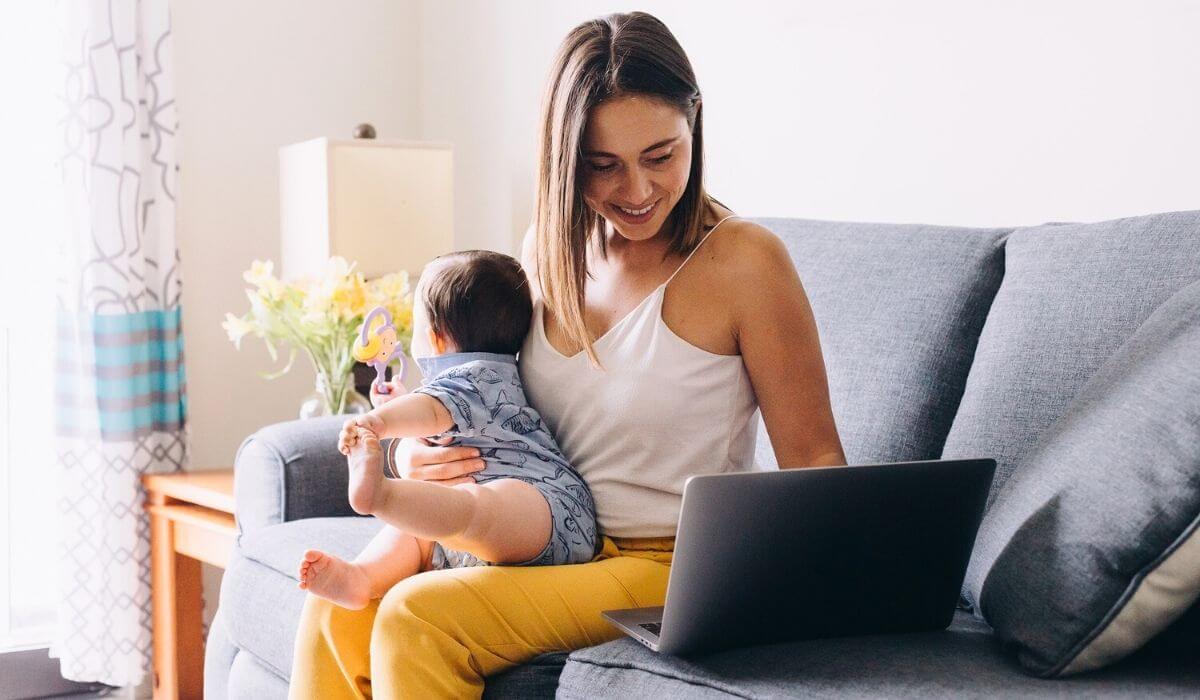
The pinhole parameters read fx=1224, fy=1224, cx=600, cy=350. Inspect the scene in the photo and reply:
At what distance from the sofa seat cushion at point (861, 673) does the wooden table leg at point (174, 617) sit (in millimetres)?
1656

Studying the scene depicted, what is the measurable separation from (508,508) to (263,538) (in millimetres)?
787

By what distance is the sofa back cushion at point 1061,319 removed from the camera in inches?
58.2

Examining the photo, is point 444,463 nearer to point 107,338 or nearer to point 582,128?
point 582,128

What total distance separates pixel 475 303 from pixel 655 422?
0.94 ft

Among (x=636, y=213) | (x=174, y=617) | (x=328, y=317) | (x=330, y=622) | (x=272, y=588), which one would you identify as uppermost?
(x=636, y=213)

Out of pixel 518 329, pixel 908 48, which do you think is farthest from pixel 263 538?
pixel 908 48

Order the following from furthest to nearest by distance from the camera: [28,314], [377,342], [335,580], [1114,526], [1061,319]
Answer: [28,314]
[377,342]
[1061,319]
[335,580]
[1114,526]

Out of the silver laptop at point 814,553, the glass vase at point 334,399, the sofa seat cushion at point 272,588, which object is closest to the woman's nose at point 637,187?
the silver laptop at point 814,553

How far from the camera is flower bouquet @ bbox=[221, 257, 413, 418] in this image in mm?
2477

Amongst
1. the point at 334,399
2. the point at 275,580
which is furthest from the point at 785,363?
the point at 334,399

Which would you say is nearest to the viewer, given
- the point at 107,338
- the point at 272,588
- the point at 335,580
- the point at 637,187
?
the point at 335,580

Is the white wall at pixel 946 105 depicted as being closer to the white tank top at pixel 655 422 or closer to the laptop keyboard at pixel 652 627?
the white tank top at pixel 655 422

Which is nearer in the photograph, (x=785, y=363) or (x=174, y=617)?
(x=785, y=363)

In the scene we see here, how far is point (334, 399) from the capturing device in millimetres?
2596
